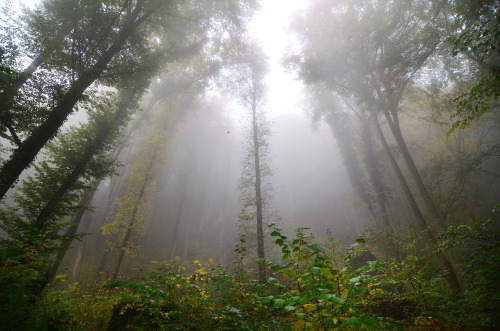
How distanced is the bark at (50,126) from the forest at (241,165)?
0.03 metres

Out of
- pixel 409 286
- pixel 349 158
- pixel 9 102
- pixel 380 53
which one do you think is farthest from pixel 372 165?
pixel 9 102

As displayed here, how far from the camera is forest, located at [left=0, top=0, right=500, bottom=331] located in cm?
Result: 271

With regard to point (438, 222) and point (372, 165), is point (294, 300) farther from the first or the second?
point (372, 165)

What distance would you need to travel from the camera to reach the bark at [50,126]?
4.60 meters

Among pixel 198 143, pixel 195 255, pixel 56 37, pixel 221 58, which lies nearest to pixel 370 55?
pixel 221 58

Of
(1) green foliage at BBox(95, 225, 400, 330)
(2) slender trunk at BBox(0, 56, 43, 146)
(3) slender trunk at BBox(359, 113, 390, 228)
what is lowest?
(1) green foliage at BBox(95, 225, 400, 330)

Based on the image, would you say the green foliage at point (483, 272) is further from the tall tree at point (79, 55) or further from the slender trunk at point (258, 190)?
the tall tree at point (79, 55)

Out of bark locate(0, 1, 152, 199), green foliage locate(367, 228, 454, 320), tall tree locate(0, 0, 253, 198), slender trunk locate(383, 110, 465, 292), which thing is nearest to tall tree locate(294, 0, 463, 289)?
slender trunk locate(383, 110, 465, 292)

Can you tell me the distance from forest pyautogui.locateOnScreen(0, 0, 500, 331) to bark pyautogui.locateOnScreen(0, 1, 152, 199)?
3 centimetres

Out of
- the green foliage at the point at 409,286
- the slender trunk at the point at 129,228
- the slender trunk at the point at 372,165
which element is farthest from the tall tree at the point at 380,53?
the slender trunk at the point at 129,228

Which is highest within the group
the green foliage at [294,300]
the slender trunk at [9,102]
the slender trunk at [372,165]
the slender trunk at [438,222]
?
the slender trunk at [372,165]

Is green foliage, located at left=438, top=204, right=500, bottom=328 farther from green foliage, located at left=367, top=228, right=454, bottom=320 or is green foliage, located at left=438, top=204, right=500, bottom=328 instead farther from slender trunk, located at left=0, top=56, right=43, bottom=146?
slender trunk, located at left=0, top=56, right=43, bottom=146

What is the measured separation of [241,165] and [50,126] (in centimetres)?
841

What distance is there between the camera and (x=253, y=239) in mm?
10188
